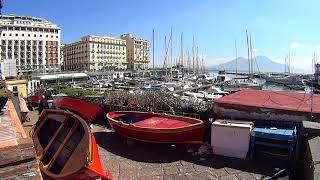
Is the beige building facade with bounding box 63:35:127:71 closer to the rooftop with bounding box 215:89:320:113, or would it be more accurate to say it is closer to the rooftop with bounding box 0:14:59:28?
the rooftop with bounding box 0:14:59:28

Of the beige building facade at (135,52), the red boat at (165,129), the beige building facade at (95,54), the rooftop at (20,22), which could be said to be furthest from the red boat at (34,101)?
the beige building facade at (135,52)

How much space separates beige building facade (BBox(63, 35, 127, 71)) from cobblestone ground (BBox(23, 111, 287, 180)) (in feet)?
387

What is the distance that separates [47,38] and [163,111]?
10586 centimetres

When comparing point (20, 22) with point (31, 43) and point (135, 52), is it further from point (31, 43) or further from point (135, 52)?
point (135, 52)

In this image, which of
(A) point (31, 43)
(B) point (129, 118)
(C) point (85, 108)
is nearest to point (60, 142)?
(B) point (129, 118)

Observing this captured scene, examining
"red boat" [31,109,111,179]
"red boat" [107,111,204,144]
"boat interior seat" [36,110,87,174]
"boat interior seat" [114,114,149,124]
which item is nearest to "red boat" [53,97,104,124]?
"boat interior seat" [114,114,149,124]

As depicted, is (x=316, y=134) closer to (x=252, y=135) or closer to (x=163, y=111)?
(x=252, y=135)

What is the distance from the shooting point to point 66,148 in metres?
8.04

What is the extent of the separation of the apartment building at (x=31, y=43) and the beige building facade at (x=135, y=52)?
4603 cm

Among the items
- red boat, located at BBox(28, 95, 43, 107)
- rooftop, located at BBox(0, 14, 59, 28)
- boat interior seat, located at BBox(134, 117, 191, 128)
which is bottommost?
red boat, located at BBox(28, 95, 43, 107)

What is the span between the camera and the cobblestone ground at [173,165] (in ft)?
30.3

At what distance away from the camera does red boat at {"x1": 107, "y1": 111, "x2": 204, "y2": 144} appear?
11.2 metres

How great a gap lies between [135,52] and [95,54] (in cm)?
2610

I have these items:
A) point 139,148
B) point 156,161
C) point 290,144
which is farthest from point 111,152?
point 290,144
